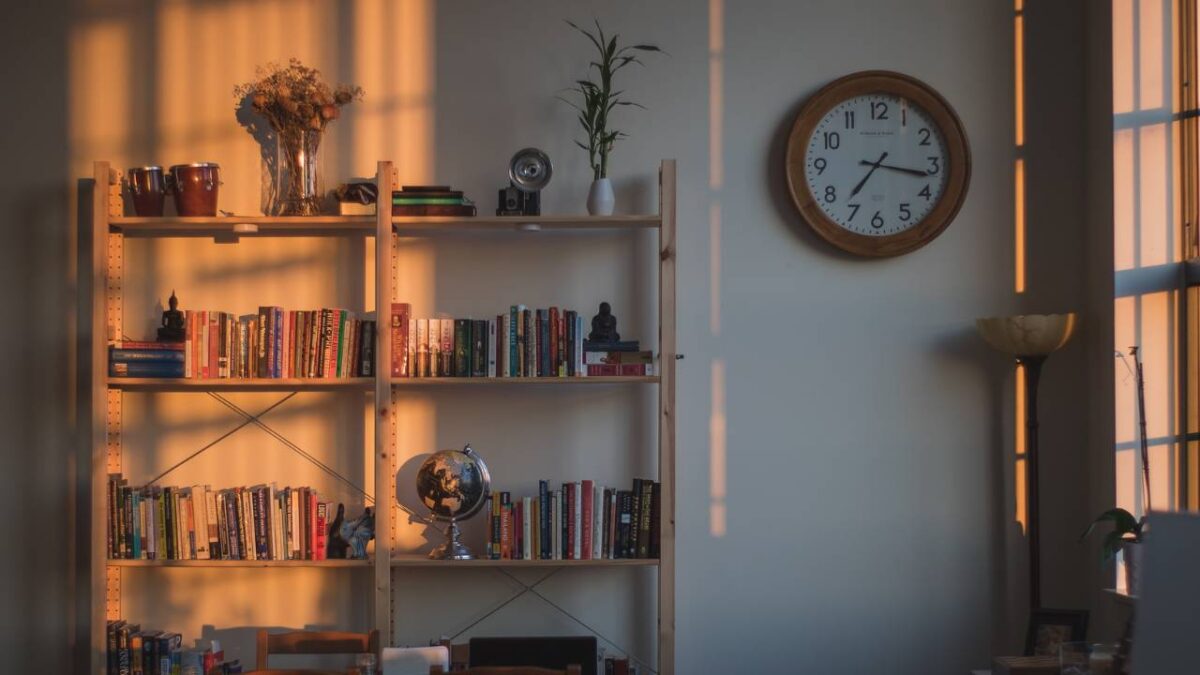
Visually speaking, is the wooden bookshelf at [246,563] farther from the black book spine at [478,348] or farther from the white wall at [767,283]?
the black book spine at [478,348]

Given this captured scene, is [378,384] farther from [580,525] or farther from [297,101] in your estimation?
[297,101]

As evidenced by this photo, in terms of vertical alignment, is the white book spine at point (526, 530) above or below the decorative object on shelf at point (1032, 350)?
below

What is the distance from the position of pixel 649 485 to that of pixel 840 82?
161cm

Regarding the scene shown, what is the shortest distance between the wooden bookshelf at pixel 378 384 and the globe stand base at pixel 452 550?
4 centimetres

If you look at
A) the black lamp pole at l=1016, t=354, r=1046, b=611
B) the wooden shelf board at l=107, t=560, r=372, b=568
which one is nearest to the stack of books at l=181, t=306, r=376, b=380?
the wooden shelf board at l=107, t=560, r=372, b=568

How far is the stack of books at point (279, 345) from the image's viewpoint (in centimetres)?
426

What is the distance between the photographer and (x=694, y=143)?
446 centimetres

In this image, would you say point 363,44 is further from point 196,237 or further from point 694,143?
point 694,143

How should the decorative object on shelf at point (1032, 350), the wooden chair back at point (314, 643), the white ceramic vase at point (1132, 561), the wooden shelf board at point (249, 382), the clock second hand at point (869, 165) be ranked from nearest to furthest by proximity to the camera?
the white ceramic vase at point (1132, 561), the wooden chair back at point (314, 643), the decorative object on shelf at point (1032, 350), the wooden shelf board at point (249, 382), the clock second hand at point (869, 165)

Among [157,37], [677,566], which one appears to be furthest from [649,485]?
[157,37]

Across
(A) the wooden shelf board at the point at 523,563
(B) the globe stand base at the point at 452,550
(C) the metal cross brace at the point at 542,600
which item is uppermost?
(B) the globe stand base at the point at 452,550

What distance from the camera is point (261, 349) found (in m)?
4.26

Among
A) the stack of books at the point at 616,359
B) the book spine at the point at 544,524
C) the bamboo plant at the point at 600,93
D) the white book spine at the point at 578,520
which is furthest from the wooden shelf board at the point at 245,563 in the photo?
the bamboo plant at the point at 600,93

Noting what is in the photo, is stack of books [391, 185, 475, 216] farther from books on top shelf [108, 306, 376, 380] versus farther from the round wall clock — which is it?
the round wall clock
